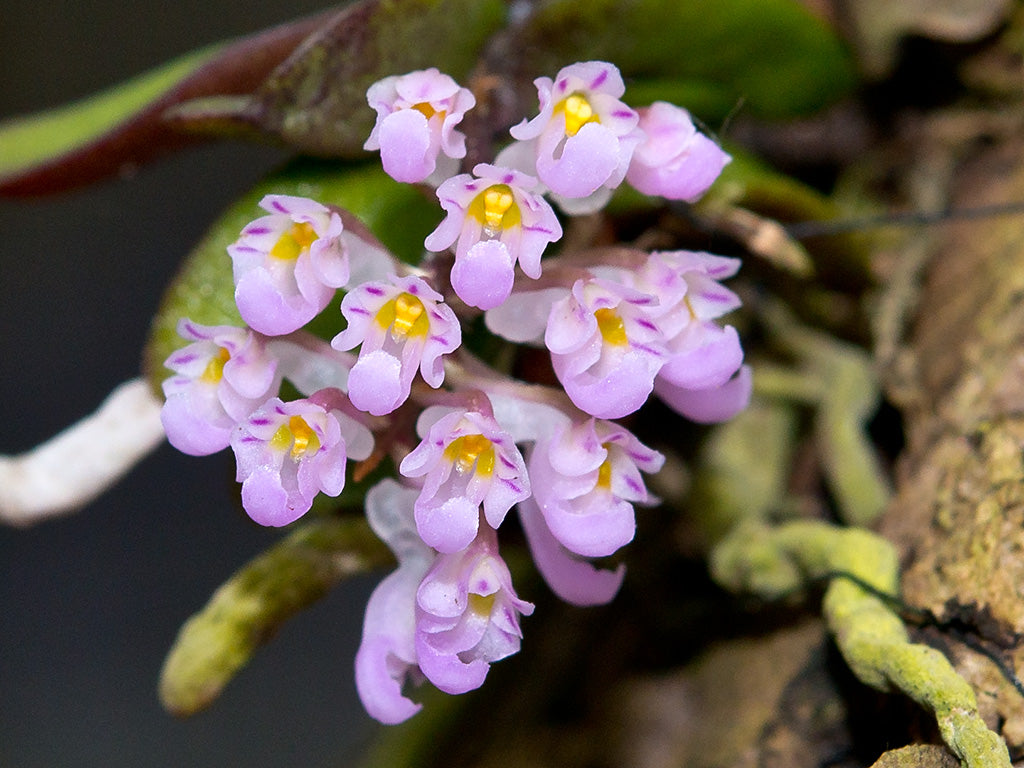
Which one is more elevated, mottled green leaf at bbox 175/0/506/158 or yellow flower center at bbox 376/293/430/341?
mottled green leaf at bbox 175/0/506/158

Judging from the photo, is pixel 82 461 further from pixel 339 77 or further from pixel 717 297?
pixel 717 297

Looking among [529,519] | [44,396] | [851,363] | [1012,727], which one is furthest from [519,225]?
[44,396]

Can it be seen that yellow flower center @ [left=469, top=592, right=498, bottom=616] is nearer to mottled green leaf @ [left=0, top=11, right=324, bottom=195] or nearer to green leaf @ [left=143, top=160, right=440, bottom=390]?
green leaf @ [left=143, top=160, right=440, bottom=390]

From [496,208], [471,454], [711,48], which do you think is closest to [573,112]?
[496,208]

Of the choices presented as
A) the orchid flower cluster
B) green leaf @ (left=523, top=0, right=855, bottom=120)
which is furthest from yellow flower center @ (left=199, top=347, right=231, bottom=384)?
green leaf @ (left=523, top=0, right=855, bottom=120)

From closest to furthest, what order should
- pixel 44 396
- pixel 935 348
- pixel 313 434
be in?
pixel 313 434, pixel 935 348, pixel 44 396

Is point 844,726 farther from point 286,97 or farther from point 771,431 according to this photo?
point 286,97
